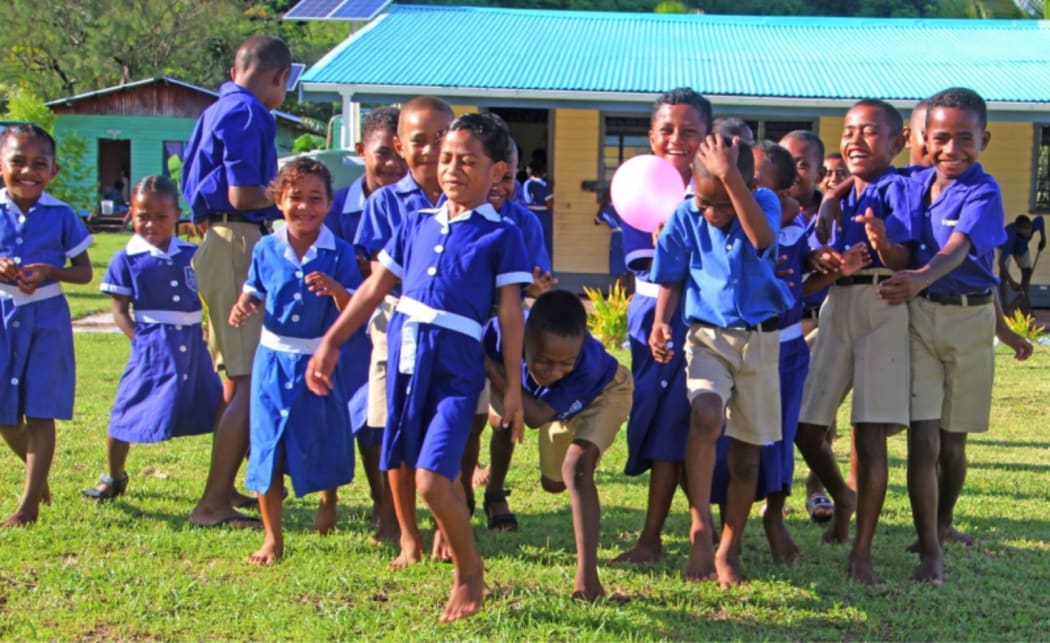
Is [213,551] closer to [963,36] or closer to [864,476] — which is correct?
[864,476]

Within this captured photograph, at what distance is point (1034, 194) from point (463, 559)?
15.5 metres

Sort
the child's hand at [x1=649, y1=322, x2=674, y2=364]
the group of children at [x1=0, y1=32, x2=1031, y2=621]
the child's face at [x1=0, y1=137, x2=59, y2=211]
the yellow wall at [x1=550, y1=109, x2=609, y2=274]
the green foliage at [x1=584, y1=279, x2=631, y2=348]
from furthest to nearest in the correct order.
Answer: the yellow wall at [x1=550, y1=109, x2=609, y2=274] → the green foliage at [x1=584, y1=279, x2=631, y2=348] → the child's face at [x1=0, y1=137, x2=59, y2=211] → the child's hand at [x1=649, y1=322, x2=674, y2=364] → the group of children at [x1=0, y1=32, x2=1031, y2=621]

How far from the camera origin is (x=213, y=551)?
479 centimetres

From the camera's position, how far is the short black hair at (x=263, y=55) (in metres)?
5.52

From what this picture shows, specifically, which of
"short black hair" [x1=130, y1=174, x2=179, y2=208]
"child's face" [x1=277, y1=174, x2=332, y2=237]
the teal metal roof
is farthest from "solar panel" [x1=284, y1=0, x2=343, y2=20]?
"child's face" [x1=277, y1=174, x2=332, y2=237]

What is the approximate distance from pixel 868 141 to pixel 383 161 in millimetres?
2204

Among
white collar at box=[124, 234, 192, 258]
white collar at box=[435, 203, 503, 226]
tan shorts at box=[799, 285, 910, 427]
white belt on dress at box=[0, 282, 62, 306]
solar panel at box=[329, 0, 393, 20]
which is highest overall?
solar panel at box=[329, 0, 393, 20]

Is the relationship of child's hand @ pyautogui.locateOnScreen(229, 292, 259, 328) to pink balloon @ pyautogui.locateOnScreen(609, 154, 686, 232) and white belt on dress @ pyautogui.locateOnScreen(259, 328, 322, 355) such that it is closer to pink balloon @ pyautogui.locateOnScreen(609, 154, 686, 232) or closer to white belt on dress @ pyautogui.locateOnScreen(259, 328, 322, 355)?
white belt on dress @ pyautogui.locateOnScreen(259, 328, 322, 355)

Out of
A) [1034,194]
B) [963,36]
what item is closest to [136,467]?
[1034,194]

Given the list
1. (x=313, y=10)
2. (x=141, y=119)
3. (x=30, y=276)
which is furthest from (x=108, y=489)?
→ (x=141, y=119)

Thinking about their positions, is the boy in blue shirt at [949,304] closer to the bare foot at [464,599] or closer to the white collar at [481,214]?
the white collar at [481,214]

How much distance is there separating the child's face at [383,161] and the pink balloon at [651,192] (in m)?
1.24

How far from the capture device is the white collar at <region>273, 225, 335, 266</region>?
488cm

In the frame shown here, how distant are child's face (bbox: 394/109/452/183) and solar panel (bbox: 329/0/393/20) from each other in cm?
1563
